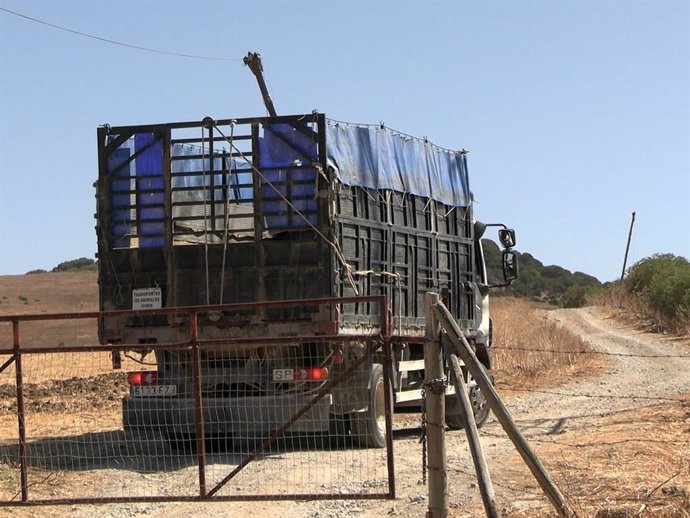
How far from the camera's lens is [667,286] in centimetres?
4400

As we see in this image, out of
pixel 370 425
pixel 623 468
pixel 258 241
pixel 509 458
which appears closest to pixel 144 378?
pixel 258 241

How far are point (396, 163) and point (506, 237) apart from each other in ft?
10.7

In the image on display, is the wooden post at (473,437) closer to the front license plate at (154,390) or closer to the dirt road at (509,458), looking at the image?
the dirt road at (509,458)

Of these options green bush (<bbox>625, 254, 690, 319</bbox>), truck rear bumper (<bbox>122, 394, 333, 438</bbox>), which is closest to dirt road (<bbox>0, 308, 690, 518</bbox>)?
truck rear bumper (<bbox>122, 394, 333, 438</bbox>)

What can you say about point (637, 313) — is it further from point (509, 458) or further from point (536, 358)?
point (509, 458)

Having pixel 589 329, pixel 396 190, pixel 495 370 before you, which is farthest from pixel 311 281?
pixel 589 329

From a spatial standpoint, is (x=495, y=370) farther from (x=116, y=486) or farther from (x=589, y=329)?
(x=589, y=329)

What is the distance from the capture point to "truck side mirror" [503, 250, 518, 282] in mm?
17750

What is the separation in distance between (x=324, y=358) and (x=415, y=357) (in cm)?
329

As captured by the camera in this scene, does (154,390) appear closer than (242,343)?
No

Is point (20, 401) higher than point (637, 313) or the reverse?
the reverse

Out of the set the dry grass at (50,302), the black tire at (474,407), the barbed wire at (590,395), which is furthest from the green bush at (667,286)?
the black tire at (474,407)

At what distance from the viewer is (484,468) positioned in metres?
7.43

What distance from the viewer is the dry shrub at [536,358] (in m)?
23.7
